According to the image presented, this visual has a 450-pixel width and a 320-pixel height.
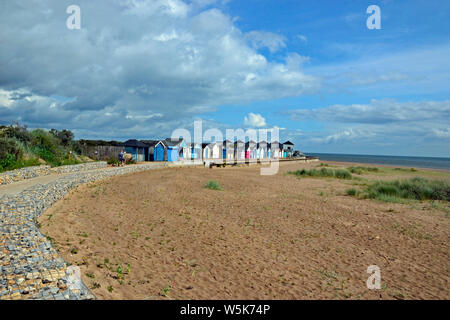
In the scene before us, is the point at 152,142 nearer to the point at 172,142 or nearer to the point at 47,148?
the point at 172,142

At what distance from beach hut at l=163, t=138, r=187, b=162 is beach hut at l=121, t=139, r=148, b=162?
3.95 metres

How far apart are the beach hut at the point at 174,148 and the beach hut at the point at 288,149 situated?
4668 cm

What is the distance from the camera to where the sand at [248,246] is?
6.00 metres

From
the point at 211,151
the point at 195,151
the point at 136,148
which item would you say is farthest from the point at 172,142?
the point at 211,151

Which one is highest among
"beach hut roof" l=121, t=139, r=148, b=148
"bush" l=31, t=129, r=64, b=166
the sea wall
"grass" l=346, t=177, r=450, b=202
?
"beach hut roof" l=121, t=139, r=148, b=148

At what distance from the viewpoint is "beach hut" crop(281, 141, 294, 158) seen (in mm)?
87438

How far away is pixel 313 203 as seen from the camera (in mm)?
14859

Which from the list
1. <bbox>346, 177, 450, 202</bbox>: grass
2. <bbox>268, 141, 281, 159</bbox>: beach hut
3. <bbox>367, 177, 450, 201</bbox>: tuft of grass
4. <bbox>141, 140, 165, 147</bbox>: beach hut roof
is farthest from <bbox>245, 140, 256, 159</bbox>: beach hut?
<bbox>346, 177, 450, 202</bbox>: grass

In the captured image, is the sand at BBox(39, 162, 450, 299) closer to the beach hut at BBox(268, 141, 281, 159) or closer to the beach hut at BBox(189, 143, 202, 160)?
the beach hut at BBox(189, 143, 202, 160)

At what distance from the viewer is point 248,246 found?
845 cm

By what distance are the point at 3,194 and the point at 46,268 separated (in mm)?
8454

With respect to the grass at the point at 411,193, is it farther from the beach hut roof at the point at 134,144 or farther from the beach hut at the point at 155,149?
the beach hut at the point at 155,149

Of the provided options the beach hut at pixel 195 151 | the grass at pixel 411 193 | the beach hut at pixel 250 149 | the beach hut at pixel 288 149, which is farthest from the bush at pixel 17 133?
the beach hut at pixel 288 149
